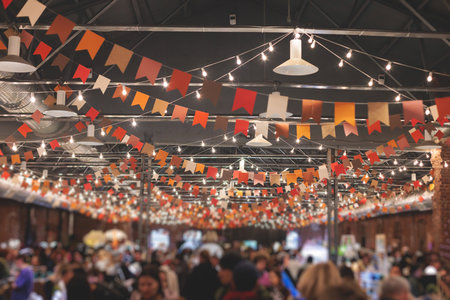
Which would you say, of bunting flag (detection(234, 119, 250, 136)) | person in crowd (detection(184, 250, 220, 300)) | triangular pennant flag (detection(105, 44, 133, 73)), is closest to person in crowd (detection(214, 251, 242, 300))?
person in crowd (detection(184, 250, 220, 300))

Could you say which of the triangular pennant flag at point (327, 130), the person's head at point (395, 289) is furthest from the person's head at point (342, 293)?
the triangular pennant flag at point (327, 130)

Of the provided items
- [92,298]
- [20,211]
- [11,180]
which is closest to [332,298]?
[92,298]

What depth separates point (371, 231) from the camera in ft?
108

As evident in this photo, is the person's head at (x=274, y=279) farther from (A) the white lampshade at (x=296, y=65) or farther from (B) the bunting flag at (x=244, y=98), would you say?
(A) the white lampshade at (x=296, y=65)

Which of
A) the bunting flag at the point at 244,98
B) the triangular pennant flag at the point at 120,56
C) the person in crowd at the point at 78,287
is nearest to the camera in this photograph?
the person in crowd at the point at 78,287

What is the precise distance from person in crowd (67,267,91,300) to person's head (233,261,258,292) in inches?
63.9

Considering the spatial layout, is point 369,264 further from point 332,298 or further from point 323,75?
point 332,298

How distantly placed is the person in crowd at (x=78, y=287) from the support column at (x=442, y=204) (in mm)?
10764

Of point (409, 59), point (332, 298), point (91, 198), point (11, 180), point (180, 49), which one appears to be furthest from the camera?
point (91, 198)

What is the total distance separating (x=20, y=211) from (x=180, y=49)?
15.7m

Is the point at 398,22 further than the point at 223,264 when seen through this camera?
Yes

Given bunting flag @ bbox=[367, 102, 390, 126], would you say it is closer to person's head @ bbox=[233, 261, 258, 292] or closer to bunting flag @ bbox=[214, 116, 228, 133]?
bunting flag @ bbox=[214, 116, 228, 133]

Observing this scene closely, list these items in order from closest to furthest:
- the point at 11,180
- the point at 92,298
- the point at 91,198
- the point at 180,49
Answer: the point at 92,298 → the point at 180,49 → the point at 11,180 → the point at 91,198

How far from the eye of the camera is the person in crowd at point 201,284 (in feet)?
18.3
